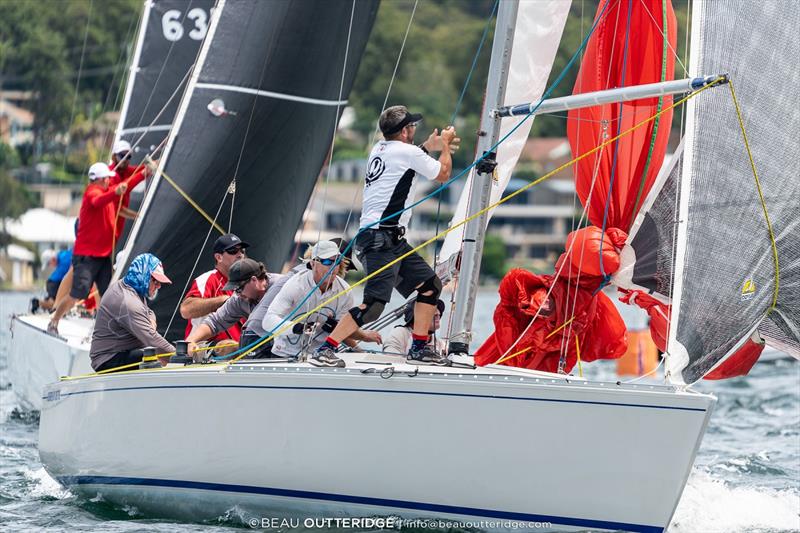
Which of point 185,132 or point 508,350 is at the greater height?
point 185,132

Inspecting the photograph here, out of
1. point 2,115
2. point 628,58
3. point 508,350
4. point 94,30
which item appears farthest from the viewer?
point 94,30

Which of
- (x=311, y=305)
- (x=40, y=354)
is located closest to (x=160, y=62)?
(x=40, y=354)

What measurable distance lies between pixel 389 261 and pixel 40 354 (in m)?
5.08

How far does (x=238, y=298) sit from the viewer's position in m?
8.03

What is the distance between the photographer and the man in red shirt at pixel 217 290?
8.28m

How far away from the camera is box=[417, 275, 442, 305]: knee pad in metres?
6.89

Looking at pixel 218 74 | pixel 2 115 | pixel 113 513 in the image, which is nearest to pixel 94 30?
pixel 2 115

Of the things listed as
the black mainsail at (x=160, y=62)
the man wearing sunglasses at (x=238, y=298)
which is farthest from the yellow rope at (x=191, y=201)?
the black mainsail at (x=160, y=62)

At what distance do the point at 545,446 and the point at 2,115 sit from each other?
127 feet

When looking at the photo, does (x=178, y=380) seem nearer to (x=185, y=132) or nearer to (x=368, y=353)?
(x=368, y=353)

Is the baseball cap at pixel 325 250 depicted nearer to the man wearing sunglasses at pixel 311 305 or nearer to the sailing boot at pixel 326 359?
the man wearing sunglasses at pixel 311 305

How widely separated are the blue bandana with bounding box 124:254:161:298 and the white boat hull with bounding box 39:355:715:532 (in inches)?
21.2

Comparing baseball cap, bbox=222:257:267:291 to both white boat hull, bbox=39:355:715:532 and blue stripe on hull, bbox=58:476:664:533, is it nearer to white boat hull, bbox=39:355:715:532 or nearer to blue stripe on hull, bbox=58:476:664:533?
white boat hull, bbox=39:355:715:532

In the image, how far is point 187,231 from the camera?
976cm
